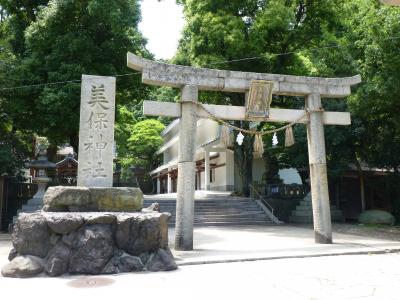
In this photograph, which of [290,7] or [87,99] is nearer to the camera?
[87,99]

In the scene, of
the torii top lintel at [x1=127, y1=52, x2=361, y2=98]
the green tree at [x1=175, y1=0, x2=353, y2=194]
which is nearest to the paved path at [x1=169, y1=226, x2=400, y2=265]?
the torii top lintel at [x1=127, y1=52, x2=361, y2=98]

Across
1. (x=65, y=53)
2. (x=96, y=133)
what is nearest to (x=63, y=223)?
(x=96, y=133)

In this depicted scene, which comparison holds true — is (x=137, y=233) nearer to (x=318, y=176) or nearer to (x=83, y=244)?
(x=83, y=244)

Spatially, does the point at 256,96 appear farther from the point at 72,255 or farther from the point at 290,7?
the point at 290,7

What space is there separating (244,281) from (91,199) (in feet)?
12.8

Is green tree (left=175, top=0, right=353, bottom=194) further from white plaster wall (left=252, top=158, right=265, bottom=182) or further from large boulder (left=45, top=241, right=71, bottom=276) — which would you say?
large boulder (left=45, top=241, right=71, bottom=276)

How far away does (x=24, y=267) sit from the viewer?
24.1 feet

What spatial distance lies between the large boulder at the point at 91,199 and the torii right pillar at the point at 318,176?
19.4ft

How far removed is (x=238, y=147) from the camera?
2456 cm

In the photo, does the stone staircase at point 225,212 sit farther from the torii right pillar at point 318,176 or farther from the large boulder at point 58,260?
the large boulder at point 58,260

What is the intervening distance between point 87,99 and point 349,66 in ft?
43.0

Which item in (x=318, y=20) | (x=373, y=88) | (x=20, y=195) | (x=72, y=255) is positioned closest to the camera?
(x=72, y=255)

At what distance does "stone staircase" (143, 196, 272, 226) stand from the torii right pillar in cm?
779

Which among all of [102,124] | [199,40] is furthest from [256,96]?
[199,40]
